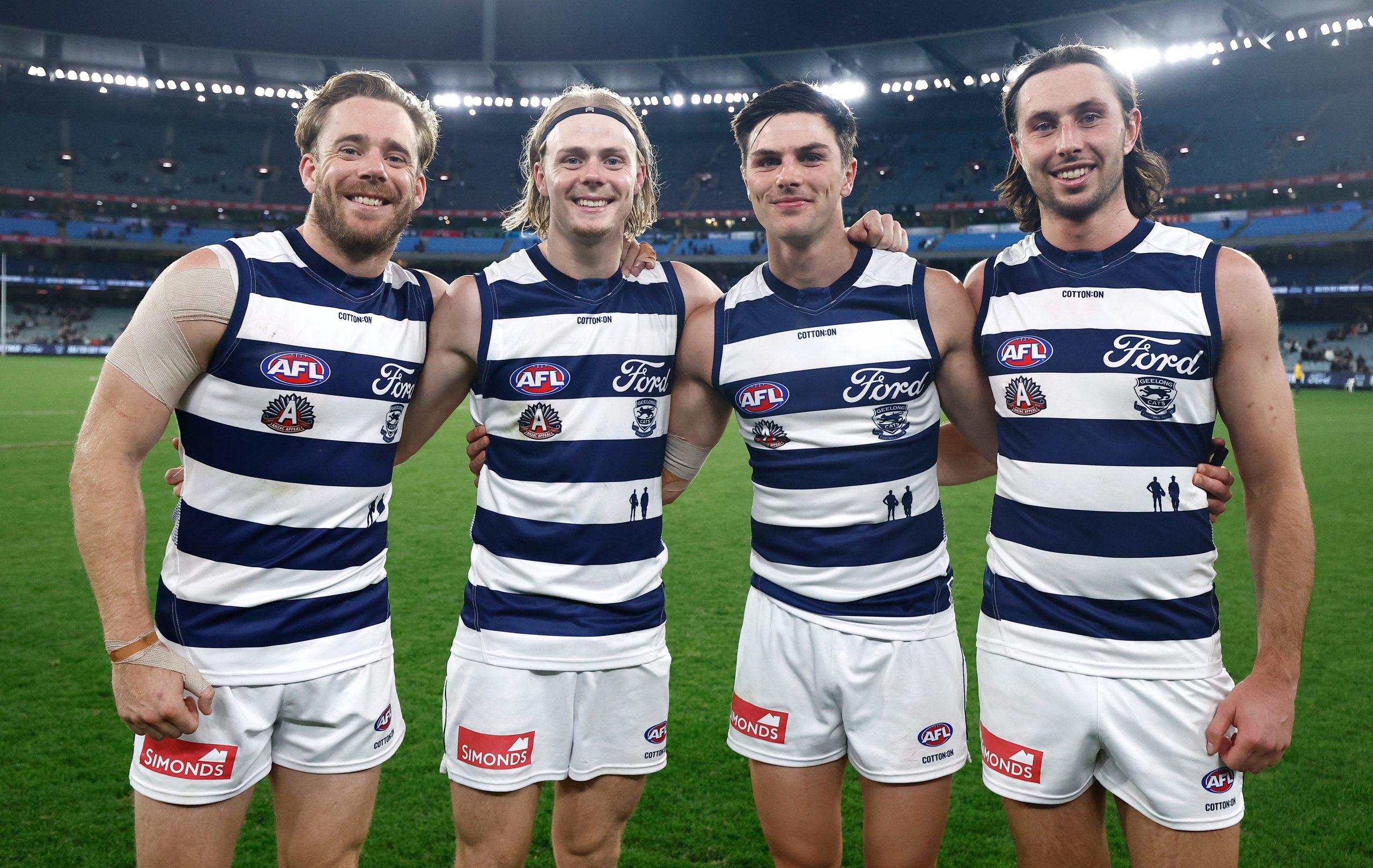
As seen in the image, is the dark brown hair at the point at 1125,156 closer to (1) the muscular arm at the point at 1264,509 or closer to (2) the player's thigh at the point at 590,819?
(1) the muscular arm at the point at 1264,509

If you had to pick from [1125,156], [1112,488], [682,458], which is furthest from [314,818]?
[1125,156]

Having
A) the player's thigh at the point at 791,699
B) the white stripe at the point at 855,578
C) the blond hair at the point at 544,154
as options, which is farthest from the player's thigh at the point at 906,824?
the blond hair at the point at 544,154

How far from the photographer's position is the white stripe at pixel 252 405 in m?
2.43

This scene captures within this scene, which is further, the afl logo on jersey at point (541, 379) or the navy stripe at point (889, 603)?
the afl logo on jersey at point (541, 379)

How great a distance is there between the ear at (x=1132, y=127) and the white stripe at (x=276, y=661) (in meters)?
2.66

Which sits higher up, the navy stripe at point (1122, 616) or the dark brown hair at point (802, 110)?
the dark brown hair at point (802, 110)

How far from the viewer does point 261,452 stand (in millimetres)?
2451

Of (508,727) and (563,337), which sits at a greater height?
(563,337)

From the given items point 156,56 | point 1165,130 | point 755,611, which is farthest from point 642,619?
point 156,56

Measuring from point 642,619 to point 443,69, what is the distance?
4761cm

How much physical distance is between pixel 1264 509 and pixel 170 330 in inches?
115

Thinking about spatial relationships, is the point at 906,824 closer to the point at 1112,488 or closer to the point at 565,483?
the point at 1112,488

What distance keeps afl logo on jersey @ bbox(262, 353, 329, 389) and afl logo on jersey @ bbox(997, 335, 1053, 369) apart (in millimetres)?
1907

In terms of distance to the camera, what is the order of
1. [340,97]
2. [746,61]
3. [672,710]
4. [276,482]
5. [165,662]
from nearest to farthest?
[165,662]
[276,482]
[340,97]
[672,710]
[746,61]
